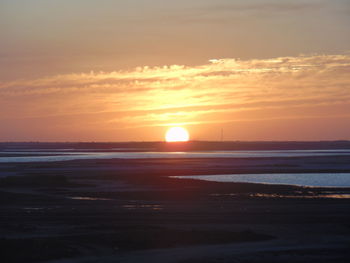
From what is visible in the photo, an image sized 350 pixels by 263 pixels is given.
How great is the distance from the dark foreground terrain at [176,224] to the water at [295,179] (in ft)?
16.9

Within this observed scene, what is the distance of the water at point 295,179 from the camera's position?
162 ft

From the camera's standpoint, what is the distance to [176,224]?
87.9ft

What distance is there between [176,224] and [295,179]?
2900 cm

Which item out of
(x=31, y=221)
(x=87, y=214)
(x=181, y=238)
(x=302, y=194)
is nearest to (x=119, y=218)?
(x=87, y=214)

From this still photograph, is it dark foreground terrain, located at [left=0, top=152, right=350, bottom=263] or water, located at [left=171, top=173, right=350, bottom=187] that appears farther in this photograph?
water, located at [left=171, top=173, right=350, bottom=187]

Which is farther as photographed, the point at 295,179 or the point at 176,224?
the point at 295,179

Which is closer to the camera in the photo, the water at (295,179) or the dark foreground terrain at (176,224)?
the dark foreground terrain at (176,224)

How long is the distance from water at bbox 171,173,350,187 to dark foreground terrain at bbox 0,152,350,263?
5138mm

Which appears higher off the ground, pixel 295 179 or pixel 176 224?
pixel 295 179

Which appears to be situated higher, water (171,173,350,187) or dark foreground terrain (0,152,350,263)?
water (171,173,350,187)

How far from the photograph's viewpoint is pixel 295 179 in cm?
5378

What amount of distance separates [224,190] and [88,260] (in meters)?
24.2

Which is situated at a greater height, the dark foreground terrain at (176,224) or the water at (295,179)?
the water at (295,179)

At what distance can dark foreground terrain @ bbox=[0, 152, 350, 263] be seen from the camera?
20.7m
